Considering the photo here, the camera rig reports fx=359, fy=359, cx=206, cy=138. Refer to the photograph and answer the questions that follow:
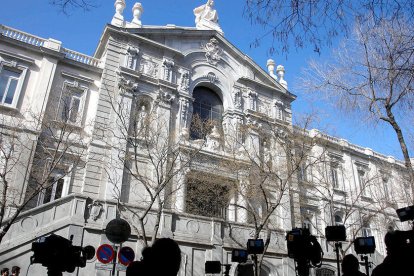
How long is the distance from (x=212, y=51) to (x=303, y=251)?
810 inches

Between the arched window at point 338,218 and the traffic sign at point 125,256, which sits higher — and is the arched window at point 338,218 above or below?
above

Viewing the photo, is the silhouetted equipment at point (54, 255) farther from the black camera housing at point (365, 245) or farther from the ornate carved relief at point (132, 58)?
the ornate carved relief at point (132, 58)

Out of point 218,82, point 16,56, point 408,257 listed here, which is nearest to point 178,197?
point 218,82

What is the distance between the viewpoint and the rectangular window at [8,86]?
18562 mm

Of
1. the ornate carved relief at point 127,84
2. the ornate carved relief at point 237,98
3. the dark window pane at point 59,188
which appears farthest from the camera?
the ornate carved relief at point 237,98

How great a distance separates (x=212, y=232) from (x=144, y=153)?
5.65 meters

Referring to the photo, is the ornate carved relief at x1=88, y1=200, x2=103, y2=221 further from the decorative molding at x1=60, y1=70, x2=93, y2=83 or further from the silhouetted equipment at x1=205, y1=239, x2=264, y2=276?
the decorative molding at x1=60, y1=70, x2=93, y2=83

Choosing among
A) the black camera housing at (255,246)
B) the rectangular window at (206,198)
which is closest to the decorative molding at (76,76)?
the rectangular window at (206,198)

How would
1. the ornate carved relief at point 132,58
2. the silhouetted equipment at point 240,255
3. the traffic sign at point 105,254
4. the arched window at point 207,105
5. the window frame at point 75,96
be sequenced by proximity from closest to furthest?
the traffic sign at point 105,254 → the silhouetted equipment at point 240,255 → the window frame at point 75,96 → the ornate carved relief at point 132,58 → the arched window at point 207,105

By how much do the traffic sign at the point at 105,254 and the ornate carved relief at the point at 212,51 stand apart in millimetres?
18109

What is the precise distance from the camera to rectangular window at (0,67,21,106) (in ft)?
60.9

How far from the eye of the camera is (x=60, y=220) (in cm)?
1498

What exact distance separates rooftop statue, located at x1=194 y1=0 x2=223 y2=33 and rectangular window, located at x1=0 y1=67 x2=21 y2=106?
556 inches

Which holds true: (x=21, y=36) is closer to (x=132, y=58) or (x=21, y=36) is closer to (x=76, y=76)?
(x=76, y=76)
